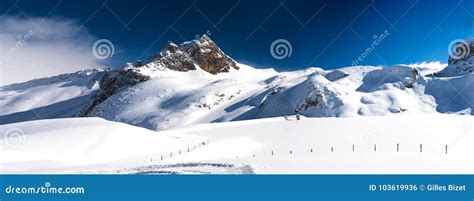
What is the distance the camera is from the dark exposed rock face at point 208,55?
515ft

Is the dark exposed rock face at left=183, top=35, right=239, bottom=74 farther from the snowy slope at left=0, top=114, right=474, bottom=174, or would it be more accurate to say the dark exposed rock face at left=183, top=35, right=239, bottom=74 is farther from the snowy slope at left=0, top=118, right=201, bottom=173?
the snowy slope at left=0, top=118, right=201, bottom=173

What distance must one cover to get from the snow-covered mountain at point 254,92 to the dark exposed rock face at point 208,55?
0.91ft

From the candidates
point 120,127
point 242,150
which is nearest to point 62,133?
point 120,127

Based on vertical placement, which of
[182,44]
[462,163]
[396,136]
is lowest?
[462,163]

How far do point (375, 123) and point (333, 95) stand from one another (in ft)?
141

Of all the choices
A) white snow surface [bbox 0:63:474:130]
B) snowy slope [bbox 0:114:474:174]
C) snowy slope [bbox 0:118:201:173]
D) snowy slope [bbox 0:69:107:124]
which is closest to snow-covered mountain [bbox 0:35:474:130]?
white snow surface [bbox 0:63:474:130]

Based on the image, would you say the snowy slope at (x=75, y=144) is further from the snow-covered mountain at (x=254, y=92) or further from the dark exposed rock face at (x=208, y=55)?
the dark exposed rock face at (x=208, y=55)

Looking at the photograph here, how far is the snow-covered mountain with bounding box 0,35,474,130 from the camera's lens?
83.3m

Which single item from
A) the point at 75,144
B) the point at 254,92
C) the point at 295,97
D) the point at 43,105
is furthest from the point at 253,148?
the point at 43,105

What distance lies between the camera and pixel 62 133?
30.6 m

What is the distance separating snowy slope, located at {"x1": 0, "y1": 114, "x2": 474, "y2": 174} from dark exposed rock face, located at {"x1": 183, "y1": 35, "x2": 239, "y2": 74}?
113274mm

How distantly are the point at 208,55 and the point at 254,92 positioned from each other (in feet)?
165

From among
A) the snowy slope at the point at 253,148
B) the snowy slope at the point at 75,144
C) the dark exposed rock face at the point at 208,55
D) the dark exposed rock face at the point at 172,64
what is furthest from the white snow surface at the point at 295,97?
the snowy slope at the point at 75,144
